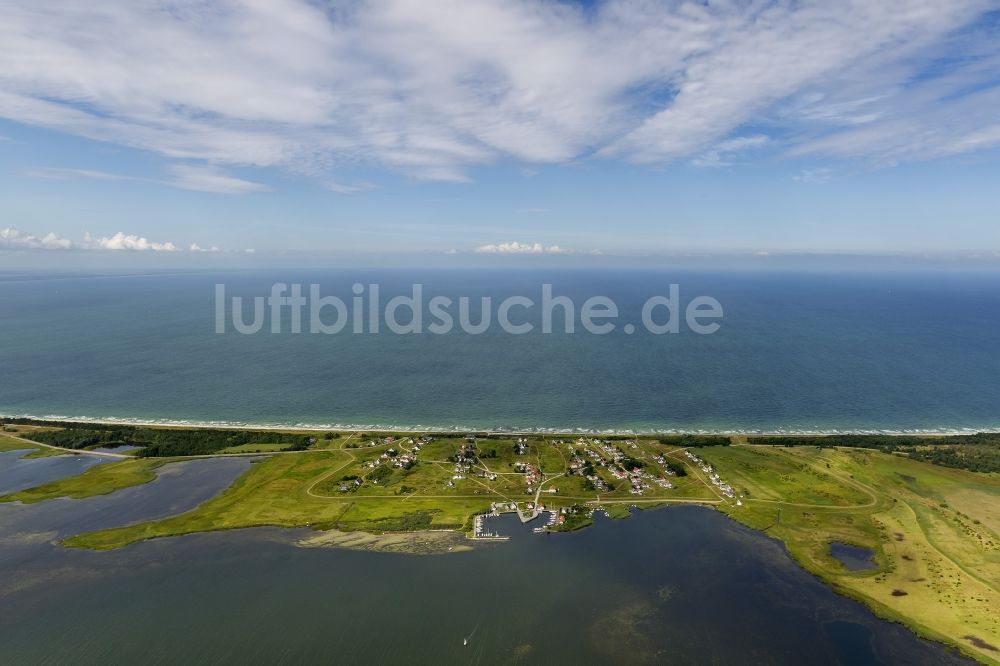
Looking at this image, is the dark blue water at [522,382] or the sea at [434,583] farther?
the dark blue water at [522,382]

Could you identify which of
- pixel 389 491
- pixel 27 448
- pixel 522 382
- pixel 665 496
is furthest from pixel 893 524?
pixel 27 448

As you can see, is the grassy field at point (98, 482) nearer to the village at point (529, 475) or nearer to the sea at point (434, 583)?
the sea at point (434, 583)

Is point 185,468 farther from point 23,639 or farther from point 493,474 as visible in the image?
point 493,474

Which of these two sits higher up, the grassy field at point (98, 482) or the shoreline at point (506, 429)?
the shoreline at point (506, 429)

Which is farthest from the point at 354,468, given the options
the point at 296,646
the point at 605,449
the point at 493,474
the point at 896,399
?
the point at 896,399

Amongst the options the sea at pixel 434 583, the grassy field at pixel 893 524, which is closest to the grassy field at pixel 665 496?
the grassy field at pixel 893 524

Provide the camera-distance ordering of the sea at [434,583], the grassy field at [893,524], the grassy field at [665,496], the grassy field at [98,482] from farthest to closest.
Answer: the grassy field at [98,482] < the grassy field at [665,496] < the grassy field at [893,524] < the sea at [434,583]

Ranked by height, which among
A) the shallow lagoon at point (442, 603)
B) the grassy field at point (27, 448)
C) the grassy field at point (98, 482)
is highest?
the grassy field at point (27, 448)
